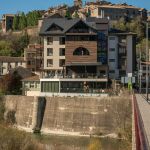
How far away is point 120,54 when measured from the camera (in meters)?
87.8

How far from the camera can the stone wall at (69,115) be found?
201 ft

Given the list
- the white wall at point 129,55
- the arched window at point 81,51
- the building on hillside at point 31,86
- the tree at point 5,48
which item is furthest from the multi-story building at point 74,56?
the tree at point 5,48

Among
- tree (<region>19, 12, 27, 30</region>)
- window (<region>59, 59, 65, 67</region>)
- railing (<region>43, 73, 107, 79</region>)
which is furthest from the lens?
tree (<region>19, 12, 27, 30</region>)

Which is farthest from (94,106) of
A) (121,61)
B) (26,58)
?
(26,58)

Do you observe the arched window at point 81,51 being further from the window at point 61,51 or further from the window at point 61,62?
the window at point 61,62

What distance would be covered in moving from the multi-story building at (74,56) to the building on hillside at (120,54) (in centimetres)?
215

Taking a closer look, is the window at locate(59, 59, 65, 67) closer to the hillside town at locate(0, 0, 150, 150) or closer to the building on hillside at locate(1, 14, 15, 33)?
the hillside town at locate(0, 0, 150, 150)

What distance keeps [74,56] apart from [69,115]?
1975 centimetres

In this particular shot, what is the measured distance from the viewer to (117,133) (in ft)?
193

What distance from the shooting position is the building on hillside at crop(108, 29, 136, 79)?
87.4 metres

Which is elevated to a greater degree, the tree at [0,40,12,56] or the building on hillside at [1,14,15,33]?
the building on hillside at [1,14,15,33]

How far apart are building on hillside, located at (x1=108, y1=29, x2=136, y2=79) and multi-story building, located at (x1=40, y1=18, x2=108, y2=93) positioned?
2153mm

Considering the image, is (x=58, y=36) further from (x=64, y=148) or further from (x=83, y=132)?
(x=64, y=148)

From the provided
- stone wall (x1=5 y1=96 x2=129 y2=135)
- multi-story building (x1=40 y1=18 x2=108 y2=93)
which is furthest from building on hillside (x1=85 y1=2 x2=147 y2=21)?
stone wall (x1=5 y1=96 x2=129 y2=135)
